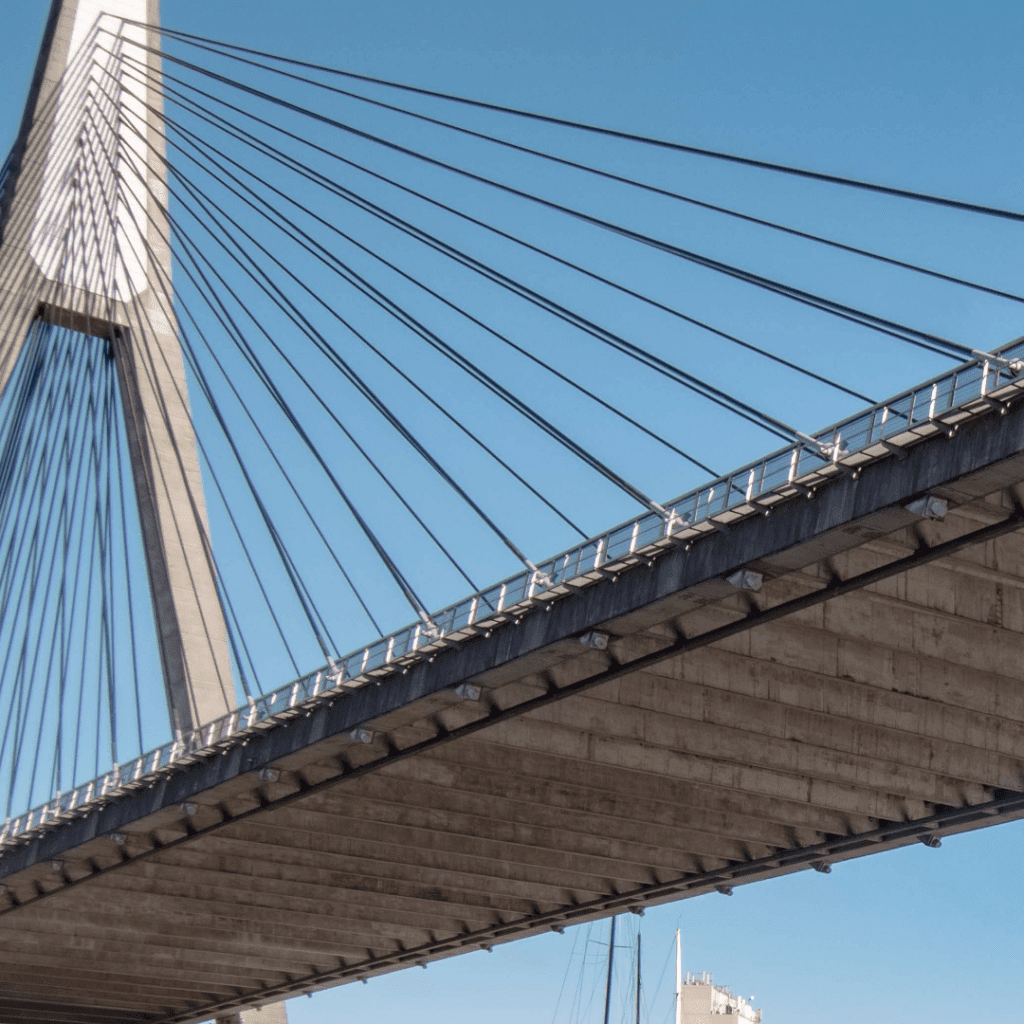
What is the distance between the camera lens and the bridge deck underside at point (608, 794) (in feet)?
102

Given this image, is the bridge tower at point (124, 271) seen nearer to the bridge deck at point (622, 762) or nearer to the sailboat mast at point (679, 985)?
the bridge deck at point (622, 762)

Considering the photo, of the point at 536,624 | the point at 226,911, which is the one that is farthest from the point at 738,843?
the point at 226,911

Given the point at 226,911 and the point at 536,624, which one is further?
the point at 226,911

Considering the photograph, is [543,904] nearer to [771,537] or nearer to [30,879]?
[30,879]

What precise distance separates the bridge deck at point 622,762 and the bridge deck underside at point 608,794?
0.07 meters

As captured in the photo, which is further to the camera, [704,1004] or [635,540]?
[704,1004]

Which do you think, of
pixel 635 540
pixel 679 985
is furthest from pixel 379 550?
pixel 679 985

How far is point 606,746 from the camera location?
36750mm

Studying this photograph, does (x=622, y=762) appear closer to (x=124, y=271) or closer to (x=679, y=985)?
(x=124, y=271)

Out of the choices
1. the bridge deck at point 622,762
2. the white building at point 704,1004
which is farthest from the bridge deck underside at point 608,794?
the white building at point 704,1004

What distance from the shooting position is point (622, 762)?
36781mm

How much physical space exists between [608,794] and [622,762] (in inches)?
119

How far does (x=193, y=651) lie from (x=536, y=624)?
14693mm

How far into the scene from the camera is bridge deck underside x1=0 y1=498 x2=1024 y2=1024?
1227 inches
